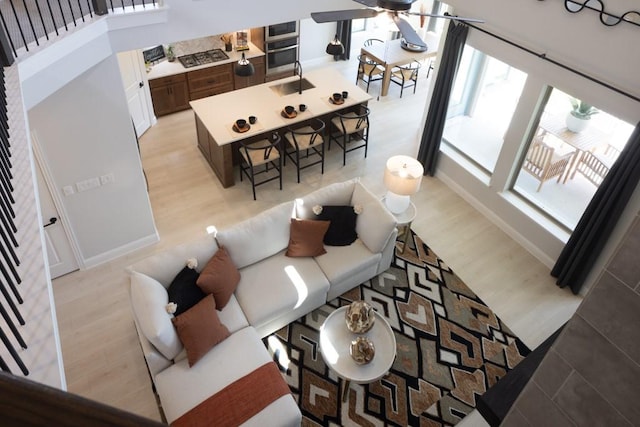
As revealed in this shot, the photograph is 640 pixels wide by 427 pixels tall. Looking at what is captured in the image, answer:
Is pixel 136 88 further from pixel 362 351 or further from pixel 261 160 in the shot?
pixel 362 351

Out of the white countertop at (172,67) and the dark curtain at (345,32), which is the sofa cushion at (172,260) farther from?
the dark curtain at (345,32)

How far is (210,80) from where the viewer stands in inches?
355

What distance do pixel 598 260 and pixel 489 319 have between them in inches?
59.1

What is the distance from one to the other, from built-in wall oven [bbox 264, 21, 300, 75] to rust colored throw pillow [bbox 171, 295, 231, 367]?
A: 21.2 feet

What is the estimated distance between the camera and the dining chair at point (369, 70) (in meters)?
9.83

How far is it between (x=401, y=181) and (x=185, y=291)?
2.86 meters

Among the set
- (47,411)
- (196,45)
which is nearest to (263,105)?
Answer: (196,45)

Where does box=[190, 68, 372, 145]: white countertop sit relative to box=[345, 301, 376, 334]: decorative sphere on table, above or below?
above

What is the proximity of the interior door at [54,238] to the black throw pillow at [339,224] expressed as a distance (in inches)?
120

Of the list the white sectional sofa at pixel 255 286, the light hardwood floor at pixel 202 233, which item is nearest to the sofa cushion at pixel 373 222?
the white sectional sofa at pixel 255 286

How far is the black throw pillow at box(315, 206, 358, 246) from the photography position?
572 cm

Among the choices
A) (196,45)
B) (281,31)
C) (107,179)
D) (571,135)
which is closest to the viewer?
(107,179)

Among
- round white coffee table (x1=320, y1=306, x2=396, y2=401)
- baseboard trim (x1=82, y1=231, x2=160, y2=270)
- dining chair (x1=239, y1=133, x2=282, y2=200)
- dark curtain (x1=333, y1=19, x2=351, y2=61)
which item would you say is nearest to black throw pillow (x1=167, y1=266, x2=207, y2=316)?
round white coffee table (x1=320, y1=306, x2=396, y2=401)

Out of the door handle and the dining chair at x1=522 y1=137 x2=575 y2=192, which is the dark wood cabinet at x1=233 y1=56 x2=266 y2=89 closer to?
the door handle
